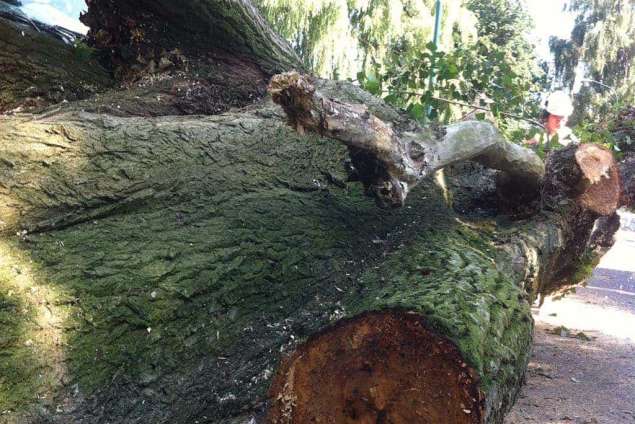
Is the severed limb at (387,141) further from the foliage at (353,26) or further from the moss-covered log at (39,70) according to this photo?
the foliage at (353,26)

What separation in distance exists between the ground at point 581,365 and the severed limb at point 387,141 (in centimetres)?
153

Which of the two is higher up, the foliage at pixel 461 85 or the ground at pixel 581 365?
the foliage at pixel 461 85

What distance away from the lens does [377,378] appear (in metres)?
1.79

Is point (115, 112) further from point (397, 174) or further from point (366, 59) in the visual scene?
point (366, 59)

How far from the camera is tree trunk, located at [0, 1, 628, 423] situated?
1.70 metres

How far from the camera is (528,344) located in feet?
7.32

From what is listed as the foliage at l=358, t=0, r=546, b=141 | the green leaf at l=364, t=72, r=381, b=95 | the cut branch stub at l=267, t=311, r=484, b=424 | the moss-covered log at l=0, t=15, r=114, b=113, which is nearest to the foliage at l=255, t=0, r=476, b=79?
the foliage at l=358, t=0, r=546, b=141

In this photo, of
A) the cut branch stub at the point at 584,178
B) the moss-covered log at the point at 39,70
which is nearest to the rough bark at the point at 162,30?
the moss-covered log at the point at 39,70

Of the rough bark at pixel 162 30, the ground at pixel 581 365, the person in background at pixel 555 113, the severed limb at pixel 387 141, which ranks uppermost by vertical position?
the rough bark at pixel 162 30

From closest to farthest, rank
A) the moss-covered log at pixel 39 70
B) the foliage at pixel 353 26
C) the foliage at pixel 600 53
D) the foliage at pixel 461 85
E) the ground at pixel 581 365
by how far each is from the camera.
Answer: the moss-covered log at pixel 39 70, the ground at pixel 581 365, the foliage at pixel 461 85, the foliage at pixel 353 26, the foliage at pixel 600 53

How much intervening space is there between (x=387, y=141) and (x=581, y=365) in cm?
332

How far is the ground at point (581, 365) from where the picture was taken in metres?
3.54

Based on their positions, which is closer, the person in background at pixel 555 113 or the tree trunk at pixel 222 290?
the tree trunk at pixel 222 290

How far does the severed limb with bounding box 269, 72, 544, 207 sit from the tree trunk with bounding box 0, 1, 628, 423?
0.31 m
